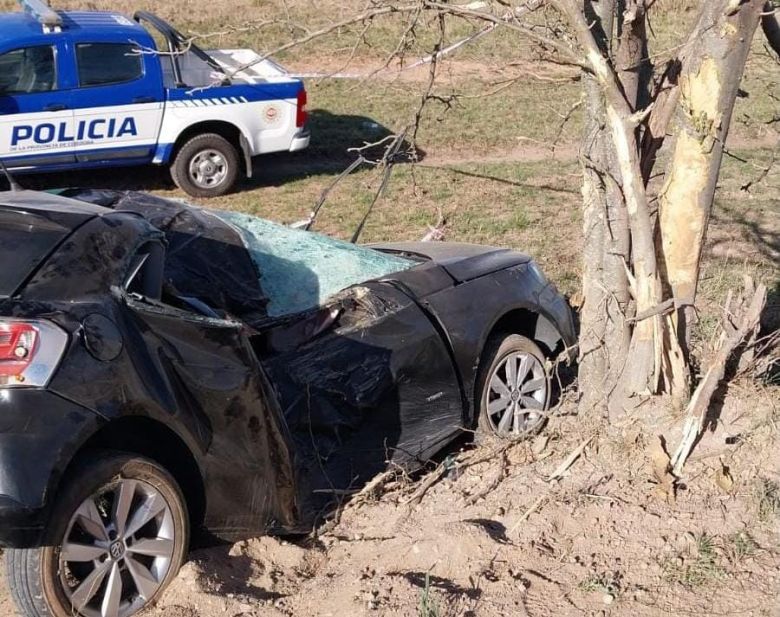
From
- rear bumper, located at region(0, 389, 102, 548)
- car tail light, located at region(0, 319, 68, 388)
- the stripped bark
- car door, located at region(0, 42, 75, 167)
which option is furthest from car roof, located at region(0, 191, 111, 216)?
car door, located at region(0, 42, 75, 167)

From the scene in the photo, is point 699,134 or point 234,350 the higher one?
point 699,134

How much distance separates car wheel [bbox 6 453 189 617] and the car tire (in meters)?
8.45

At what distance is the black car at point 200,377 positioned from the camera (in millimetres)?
3316

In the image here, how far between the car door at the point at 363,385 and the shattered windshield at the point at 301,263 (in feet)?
0.65

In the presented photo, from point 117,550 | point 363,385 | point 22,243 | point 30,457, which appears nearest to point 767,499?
point 363,385

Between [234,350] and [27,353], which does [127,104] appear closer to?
[234,350]

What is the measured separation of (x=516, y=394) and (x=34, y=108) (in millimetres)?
7188

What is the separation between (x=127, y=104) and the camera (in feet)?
37.0

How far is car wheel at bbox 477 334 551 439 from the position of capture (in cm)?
530

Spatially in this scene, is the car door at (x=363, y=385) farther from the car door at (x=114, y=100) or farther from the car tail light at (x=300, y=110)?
the car tail light at (x=300, y=110)

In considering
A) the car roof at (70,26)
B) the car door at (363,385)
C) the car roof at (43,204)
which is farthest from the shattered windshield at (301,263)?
the car roof at (70,26)

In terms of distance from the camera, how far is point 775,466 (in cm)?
445

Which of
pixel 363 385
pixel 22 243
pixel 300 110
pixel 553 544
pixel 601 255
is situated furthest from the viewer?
pixel 300 110

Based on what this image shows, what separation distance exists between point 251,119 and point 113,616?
8.94 metres
